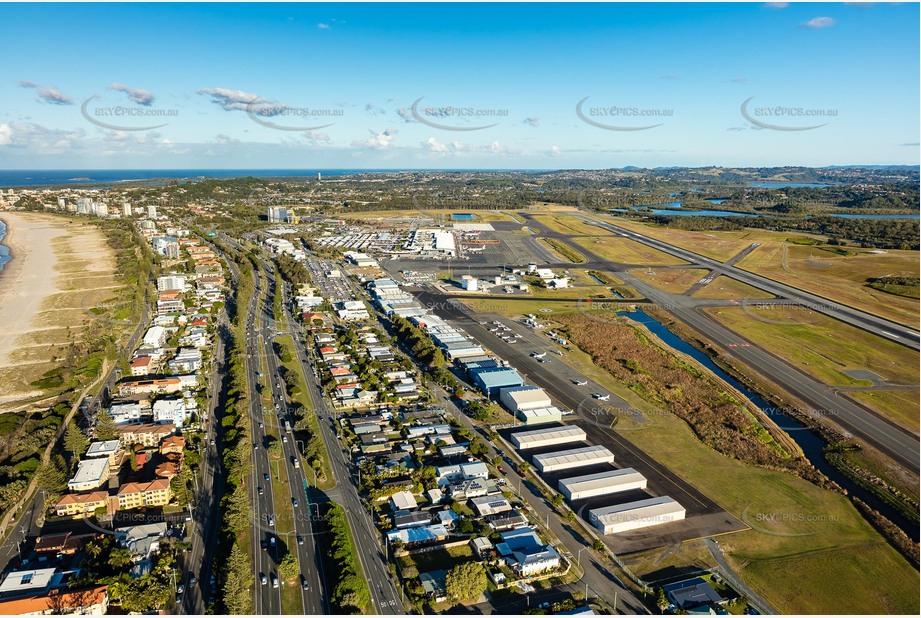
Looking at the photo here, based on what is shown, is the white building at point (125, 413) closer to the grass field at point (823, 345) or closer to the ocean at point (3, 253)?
the grass field at point (823, 345)

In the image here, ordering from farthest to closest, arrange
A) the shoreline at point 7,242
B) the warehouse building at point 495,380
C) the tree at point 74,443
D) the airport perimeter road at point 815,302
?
the shoreline at point 7,242 → the airport perimeter road at point 815,302 → the warehouse building at point 495,380 → the tree at point 74,443

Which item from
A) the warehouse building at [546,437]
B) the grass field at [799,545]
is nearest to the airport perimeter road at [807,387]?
the grass field at [799,545]

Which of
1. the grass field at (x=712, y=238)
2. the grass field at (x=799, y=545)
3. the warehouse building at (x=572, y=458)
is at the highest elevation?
the grass field at (x=712, y=238)

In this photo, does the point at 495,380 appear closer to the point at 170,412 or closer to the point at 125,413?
the point at 170,412

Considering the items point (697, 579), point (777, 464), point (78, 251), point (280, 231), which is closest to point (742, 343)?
point (777, 464)

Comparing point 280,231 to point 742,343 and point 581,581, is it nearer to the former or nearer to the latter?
point 742,343

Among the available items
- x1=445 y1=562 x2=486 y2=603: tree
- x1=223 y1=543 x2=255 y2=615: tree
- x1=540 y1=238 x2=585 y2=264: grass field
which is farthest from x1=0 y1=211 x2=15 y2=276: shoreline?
x1=540 y1=238 x2=585 y2=264: grass field

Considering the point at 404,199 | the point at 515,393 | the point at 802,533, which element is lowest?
the point at 802,533
